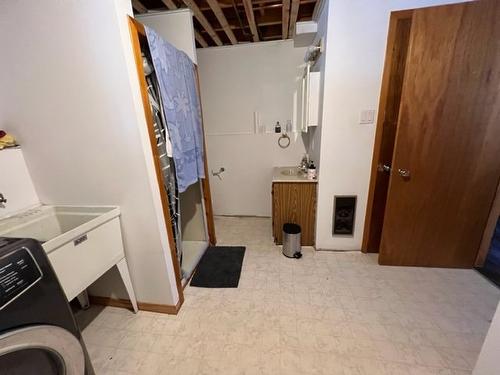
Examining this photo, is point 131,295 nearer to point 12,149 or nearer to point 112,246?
point 112,246

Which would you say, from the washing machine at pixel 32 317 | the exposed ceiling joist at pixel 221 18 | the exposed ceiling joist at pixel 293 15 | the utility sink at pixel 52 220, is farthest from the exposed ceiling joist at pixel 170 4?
the washing machine at pixel 32 317

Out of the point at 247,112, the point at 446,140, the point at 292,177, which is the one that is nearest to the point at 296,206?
the point at 292,177

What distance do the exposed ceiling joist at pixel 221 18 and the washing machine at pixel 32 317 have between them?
212 centimetres

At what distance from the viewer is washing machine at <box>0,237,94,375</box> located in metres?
0.60

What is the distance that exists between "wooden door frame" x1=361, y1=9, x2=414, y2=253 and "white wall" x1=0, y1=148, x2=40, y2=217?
2.70 meters

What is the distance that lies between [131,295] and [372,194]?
2223 millimetres

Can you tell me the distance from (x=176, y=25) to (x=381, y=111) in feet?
6.39

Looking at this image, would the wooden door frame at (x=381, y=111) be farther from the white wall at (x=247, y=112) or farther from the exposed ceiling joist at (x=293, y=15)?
the white wall at (x=247, y=112)

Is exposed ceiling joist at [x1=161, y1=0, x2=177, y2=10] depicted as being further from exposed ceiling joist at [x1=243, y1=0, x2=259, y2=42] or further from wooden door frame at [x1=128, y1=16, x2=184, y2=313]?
wooden door frame at [x1=128, y1=16, x2=184, y2=313]

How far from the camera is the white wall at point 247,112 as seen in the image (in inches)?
108

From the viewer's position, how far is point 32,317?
66 centimetres

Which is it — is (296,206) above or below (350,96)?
below

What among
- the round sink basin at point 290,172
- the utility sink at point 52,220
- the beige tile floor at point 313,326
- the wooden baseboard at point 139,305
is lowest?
the beige tile floor at point 313,326

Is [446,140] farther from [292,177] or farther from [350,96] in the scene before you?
[292,177]
